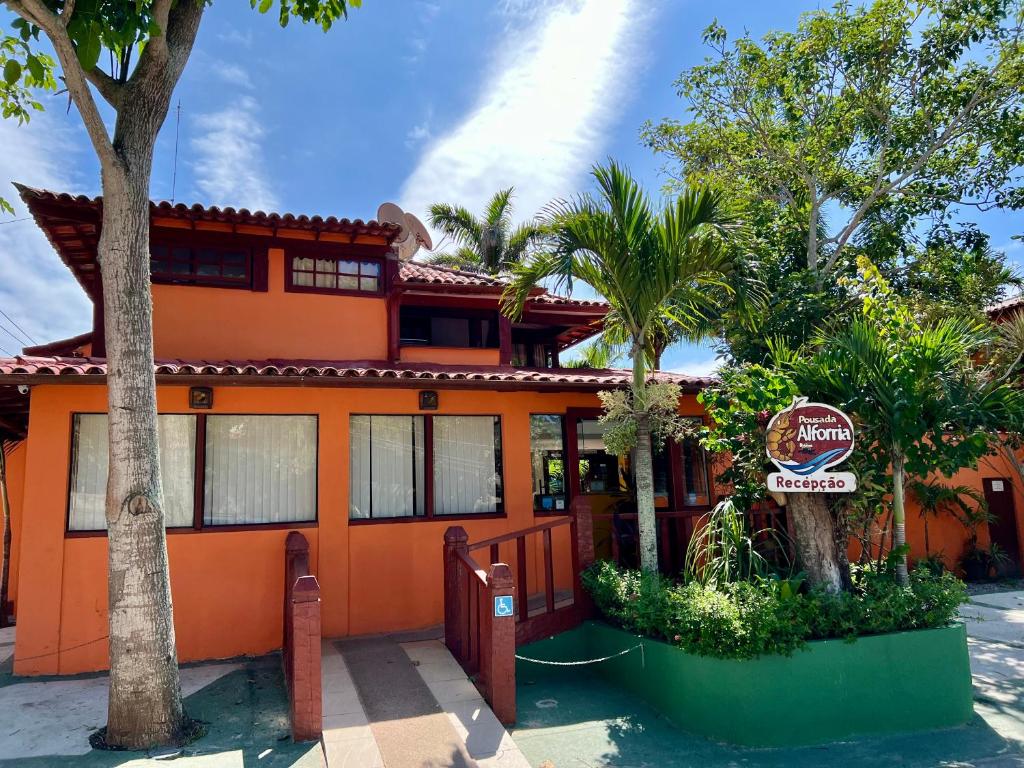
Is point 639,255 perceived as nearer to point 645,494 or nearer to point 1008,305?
point 645,494

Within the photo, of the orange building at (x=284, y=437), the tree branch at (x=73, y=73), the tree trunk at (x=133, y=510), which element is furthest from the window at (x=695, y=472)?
the tree branch at (x=73, y=73)

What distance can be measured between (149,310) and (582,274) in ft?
13.6

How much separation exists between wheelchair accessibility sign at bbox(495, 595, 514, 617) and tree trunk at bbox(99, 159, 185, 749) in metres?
2.67

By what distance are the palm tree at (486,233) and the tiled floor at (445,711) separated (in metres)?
15.9

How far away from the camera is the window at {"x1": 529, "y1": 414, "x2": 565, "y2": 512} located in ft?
31.8

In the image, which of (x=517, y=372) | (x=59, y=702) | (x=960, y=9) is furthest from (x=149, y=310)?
(x=960, y=9)

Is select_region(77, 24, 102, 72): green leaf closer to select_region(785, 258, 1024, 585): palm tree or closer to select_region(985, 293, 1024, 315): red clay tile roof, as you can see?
select_region(785, 258, 1024, 585): palm tree

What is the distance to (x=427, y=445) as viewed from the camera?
29.1 ft

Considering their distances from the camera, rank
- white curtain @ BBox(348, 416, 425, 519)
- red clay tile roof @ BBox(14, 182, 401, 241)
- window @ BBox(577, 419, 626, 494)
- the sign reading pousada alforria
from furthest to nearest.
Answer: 1. window @ BBox(577, 419, 626, 494)
2. white curtain @ BBox(348, 416, 425, 519)
3. red clay tile roof @ BBox(14, 182, 401, 241)
4. the sign reading pousada alforria

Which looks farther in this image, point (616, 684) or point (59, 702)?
point (616, 684)

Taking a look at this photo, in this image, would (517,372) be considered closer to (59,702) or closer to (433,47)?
(433,47)

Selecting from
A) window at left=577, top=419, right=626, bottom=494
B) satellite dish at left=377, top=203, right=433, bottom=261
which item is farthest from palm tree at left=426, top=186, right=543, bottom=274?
window at left=577, top=419, right=626, bottom=494

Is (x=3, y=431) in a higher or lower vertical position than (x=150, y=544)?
higher

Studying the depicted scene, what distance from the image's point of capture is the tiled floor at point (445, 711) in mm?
4852
